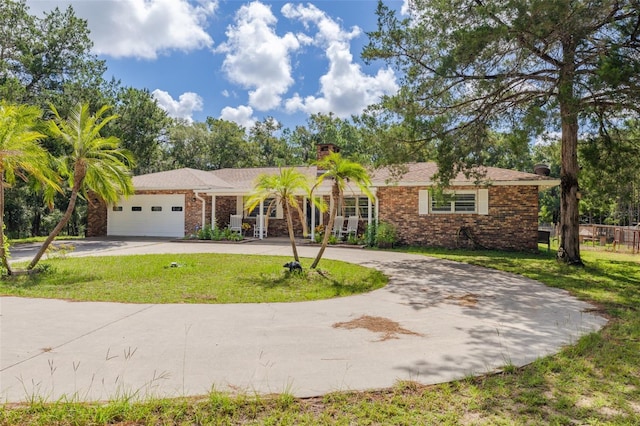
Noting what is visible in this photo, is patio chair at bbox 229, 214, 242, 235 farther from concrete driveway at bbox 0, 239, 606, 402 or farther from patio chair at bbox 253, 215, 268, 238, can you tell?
concrete driveway at bbox 0, 239, 606, 402

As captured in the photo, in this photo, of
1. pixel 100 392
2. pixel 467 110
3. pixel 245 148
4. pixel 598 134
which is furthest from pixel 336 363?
pixel 245 148

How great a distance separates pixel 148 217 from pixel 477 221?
606 inches

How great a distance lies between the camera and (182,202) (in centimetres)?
1919

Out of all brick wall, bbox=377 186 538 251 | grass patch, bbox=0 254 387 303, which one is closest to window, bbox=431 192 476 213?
brick wall, bbox=377 186 538 251

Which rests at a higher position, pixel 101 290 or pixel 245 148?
pixel 245 148

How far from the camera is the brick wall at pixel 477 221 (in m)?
14.9

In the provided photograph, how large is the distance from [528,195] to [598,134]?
3.24 m

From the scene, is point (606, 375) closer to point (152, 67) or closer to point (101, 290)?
point (101, 290)

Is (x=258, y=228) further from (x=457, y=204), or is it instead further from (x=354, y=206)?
(x=457, y=204)

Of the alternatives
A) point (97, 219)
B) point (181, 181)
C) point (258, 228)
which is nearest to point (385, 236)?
point (258, 228)

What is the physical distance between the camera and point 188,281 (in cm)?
795

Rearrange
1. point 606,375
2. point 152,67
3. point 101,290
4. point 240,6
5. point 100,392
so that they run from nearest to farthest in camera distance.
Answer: point 100,392 < point 606,375 < point 101,290 < point 240,6 < point 152,67

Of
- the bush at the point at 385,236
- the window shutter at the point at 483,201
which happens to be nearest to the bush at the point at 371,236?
the bush at the point at 385,236

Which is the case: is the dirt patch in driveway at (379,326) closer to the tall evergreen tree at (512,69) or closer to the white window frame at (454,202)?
the tall evergreen tree at (512,69)
